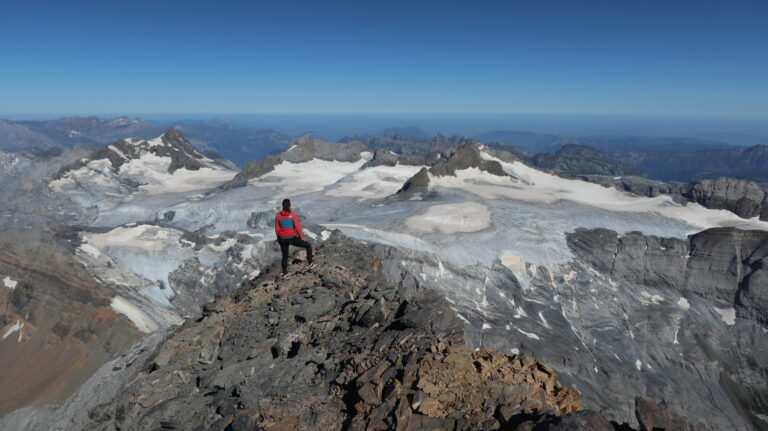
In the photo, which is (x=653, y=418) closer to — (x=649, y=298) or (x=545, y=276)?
(x=545, y=276)

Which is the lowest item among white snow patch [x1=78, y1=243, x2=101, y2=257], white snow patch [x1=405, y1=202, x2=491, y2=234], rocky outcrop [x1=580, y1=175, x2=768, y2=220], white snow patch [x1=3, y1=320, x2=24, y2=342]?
white snow patch [x1=3, y1=320, x2=24, y2=342]

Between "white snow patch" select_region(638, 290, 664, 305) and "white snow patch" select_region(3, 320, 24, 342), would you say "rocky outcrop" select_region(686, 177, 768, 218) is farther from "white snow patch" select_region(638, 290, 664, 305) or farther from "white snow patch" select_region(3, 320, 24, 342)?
"white snow patch" select_region(3, 320, 24, 342)

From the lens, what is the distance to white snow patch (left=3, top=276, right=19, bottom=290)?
57591mm

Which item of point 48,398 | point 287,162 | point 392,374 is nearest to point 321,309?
point 392,374

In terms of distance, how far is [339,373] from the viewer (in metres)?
12.8

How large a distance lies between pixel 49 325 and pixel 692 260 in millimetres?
103546

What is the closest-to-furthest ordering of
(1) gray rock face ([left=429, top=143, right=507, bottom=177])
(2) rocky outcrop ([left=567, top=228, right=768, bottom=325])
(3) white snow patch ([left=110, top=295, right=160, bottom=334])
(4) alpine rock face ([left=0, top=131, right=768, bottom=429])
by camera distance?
(3) white snow patch ([left=110, top=295, right=160, bottom=334]) < (4) alpine rock face ([left=0, top=131, right=768, bottom=429]) < (2) rocky outcrop ([left=567, top=228, right=768, bottom=325]) < (1) gray rock face ([left=429, top=143, right=507, bottom=177])

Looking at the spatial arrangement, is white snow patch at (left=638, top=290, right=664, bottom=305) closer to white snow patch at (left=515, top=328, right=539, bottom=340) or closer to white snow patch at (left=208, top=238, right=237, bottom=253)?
white snow patch at (left=515, top=328, right=539, bottom=340)

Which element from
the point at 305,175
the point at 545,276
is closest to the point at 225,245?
the point at 545,276

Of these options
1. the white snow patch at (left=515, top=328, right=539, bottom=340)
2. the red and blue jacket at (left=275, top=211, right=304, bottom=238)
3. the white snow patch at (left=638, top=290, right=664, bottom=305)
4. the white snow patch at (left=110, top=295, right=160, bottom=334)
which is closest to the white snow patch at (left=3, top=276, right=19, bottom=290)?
the white snow patch at (left=110, top=295, right=160, bottom=334)

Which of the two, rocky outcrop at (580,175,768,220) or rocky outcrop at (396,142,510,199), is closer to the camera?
rocky outcrop at (580,175,768,220)

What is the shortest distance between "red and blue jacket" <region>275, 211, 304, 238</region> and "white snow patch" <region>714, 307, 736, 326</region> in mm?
87468

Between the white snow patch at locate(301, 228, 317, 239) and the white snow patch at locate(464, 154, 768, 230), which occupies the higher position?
the white snow patch at locate(464, 154, 768, 230)

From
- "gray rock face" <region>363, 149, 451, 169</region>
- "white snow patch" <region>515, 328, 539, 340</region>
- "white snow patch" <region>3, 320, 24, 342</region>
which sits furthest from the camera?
"gray rock face" <region>363, 149, 451, 169</region>
